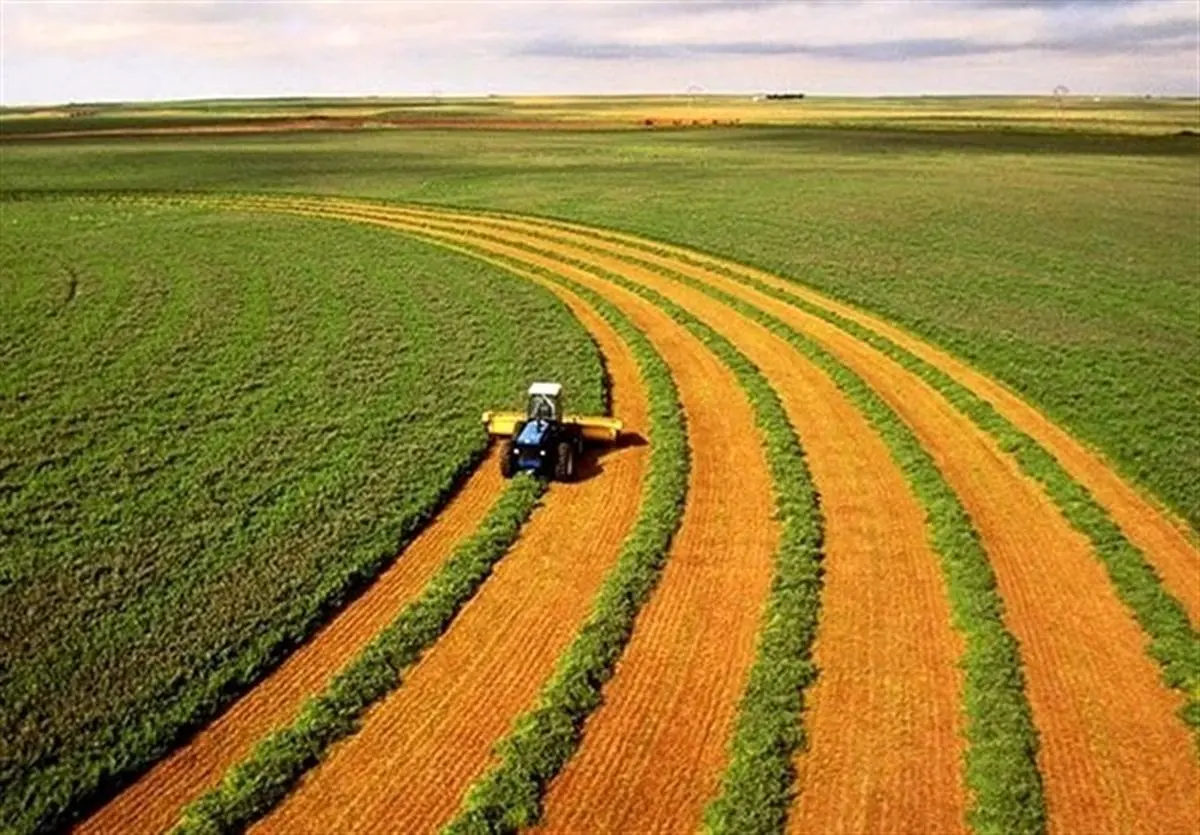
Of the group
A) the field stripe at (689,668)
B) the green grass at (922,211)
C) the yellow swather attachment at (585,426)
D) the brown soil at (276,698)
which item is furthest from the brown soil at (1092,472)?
the brown soil at (276,698)

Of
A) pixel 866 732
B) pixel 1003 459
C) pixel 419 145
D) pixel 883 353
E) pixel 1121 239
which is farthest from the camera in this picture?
pixel 419 145

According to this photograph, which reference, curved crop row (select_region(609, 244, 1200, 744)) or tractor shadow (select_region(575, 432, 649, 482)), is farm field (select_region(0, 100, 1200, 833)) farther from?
tractor shadow (select_region(575, 432, 649, 482))

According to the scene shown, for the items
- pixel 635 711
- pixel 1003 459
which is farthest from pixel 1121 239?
pixel 635 711

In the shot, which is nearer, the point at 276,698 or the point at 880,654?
the point at 276,698

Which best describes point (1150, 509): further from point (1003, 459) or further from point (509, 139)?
point (509, 139)

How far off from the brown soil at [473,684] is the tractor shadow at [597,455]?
0.59m

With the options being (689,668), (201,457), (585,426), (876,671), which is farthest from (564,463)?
(876,671)

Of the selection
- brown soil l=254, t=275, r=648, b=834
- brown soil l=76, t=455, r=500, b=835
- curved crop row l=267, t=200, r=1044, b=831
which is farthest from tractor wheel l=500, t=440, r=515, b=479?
curved crop row l=267, t=200, r=1044, b=831

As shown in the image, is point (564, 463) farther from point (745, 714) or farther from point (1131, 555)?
point (1131, 555)

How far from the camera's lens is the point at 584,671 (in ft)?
55.7

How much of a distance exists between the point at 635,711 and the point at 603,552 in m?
5.55

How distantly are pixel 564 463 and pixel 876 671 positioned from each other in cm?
1004

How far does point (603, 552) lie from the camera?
840 inches

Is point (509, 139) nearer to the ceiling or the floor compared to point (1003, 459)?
nearer to the ceiling
